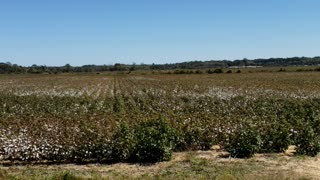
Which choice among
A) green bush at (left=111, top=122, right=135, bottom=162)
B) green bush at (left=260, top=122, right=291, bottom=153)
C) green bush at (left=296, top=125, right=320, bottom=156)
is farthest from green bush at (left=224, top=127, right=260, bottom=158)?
green bush at (left=111, top=122, right=135, bottom=162)

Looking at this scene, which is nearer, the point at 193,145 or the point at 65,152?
the point at 65,152

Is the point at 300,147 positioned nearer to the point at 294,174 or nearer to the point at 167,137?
the point at 294,174

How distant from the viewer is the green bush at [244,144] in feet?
45.1

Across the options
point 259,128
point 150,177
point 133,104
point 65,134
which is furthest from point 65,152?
point 133,104

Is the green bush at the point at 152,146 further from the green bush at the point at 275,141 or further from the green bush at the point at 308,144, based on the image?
the green bush at the point at 308,144

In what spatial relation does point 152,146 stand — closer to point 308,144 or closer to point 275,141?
point 275,141

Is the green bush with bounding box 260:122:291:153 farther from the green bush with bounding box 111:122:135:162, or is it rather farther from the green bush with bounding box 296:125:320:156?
the green bush with bounding box 111:122:135:162

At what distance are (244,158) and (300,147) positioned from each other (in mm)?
2013

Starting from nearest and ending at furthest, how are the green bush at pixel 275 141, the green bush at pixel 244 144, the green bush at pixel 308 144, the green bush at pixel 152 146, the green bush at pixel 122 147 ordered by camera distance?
1. the green bush at pixel 152 146
2. the green bush at pixel 122 147
3. the green bush at pixel 244 144
4. the green bush at pixel 308 144
5. the green bush at pixel 275 141

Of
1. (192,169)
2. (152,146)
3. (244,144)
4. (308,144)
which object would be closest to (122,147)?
(152,146)

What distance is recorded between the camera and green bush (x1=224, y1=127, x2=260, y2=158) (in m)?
13.8

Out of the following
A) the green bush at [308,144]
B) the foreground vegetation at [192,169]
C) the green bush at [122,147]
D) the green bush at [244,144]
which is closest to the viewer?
the foreground vegetation at [192,169]

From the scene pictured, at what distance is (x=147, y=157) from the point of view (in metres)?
13.3

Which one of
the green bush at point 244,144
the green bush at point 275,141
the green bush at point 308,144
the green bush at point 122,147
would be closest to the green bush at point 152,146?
the green bush at point 122,147
